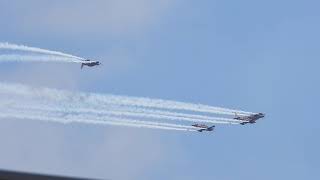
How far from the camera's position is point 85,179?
74188mm

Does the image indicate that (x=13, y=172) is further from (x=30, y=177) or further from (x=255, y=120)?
(x=255, y=120)

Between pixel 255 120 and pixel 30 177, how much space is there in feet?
269

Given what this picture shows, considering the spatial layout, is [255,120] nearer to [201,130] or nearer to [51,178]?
[201,130]

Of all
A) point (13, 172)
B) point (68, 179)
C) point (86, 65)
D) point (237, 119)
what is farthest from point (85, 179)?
point (237, 119)

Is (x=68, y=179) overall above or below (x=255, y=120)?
below

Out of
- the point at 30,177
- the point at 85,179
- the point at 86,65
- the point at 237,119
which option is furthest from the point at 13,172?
the point at 237,119

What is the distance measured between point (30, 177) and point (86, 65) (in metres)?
60.8

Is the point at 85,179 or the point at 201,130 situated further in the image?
the point at 201,130

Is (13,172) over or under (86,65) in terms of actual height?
under

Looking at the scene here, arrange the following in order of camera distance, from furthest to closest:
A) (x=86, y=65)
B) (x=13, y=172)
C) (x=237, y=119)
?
(x=237, y=119) → (x=86, y=65) → (x=13, y=172)

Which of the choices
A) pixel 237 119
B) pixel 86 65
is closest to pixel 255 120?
pixel 237 119

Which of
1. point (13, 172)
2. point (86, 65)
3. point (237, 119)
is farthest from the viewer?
point (237, 119)

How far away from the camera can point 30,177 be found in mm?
71750

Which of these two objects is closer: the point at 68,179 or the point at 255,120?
the point at 68,179
